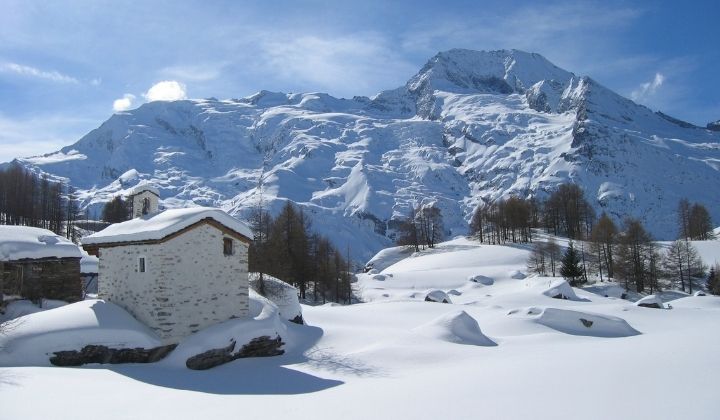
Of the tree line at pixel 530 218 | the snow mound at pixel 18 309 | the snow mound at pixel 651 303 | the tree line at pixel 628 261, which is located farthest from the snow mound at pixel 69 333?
the tree line at pixel 530 218

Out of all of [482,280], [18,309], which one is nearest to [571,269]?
[482,280]

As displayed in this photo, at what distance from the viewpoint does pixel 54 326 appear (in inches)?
Result: 690

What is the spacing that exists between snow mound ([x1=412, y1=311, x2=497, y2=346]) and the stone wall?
7.97 meters

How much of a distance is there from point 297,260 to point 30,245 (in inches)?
1005

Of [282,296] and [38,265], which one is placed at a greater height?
[38,265]

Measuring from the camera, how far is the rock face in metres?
16.9

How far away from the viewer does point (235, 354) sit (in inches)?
762

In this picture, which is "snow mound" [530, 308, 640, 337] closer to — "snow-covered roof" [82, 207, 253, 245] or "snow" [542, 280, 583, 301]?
"snow-covered roof" [82, 207, 253, 245]

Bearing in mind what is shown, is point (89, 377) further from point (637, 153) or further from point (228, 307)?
point (637, 153)

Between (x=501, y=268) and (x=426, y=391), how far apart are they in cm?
5368

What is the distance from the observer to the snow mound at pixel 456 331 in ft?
72.5

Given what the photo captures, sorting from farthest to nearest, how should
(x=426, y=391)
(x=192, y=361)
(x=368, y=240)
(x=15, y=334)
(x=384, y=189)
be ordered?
(x=384, y=189) < (x=368, y=240) < (x=192, y=361) < (x=15, y=334) < (x=426, y=391)

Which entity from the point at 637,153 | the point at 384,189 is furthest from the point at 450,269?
the point at 637,153

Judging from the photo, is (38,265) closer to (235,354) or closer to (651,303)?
(235,354)
